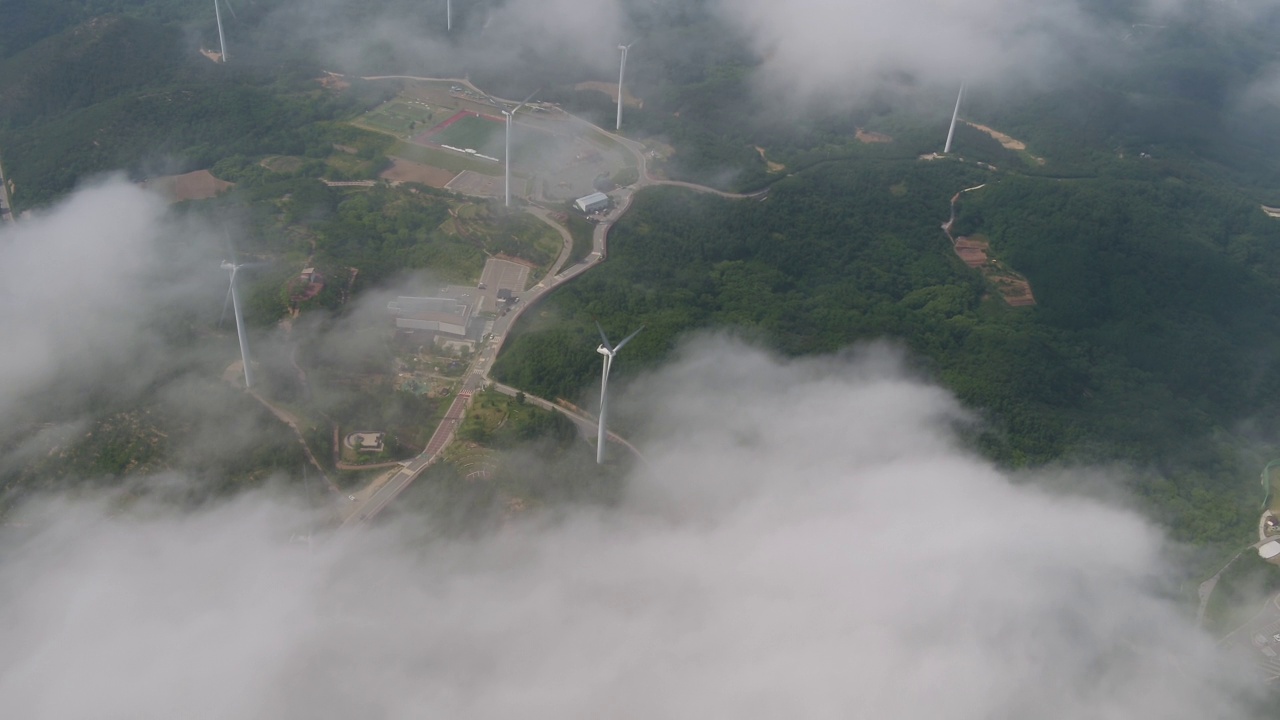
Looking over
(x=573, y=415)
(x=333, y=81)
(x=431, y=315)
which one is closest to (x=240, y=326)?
(x=431, y=315)

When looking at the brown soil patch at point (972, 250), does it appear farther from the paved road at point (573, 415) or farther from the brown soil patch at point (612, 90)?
the paved road at point (573, 415)

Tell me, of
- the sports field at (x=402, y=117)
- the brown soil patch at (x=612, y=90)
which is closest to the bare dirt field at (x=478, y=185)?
the sports field at (x=402, y=117)

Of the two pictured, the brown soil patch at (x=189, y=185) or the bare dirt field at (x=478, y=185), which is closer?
the brown soil patch at (x=189, y=185)

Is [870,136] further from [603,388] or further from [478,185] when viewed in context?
[603,388]

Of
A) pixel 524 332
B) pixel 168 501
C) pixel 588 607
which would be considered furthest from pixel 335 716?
pixel 524 332

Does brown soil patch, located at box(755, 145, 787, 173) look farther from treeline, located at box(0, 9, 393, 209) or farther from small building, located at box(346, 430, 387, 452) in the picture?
small building, located at box(346, 430, 387, 452)

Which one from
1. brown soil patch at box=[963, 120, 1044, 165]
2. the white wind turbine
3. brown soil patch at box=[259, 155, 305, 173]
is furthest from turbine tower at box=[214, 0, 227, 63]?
brown soil patch at box=[963, 120, 1044, 165]
